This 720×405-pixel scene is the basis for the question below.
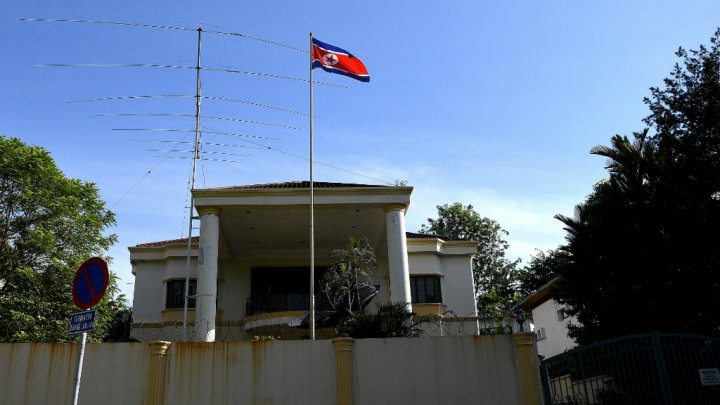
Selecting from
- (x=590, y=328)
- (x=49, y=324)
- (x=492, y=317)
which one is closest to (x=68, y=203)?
(x=49, y=324)

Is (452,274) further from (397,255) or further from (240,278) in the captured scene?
(240,278)

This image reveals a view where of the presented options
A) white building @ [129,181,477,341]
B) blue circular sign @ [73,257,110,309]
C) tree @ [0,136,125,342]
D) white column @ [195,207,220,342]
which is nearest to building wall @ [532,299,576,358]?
white building @ [129,181,477,341]

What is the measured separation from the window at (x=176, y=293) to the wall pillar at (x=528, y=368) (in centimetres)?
1657

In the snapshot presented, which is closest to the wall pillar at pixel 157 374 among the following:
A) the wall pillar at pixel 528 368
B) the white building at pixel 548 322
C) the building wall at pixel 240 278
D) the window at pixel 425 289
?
the wall pillar at pixel 528 368

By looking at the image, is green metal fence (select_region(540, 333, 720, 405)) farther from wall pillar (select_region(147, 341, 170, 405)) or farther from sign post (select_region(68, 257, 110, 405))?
→ sign post (select_region(68, 257, 110, 405))

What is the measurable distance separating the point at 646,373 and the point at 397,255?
9.74 metres

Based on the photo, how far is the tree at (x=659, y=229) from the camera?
12500 mm

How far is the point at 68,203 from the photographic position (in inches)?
819

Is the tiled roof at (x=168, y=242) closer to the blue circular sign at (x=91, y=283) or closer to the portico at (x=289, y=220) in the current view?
the portico at (x=289, y=220)

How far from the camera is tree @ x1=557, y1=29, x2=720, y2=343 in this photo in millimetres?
12500

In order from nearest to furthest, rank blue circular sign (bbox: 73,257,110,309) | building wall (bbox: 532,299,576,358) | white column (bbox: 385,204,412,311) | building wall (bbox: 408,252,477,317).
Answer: blue circular sign (bbox: 73,257,110,309) < white column (bbox: 385,204,412,311) < building wall (bbox: 408,252,477,317) < building wall (bbox: 532,299,576,358)

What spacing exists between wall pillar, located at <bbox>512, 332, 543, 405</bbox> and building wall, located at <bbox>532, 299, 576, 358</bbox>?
57.7 feet

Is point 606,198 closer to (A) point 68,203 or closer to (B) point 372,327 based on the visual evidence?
(B) point 372,327

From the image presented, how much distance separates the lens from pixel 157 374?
404 inches
